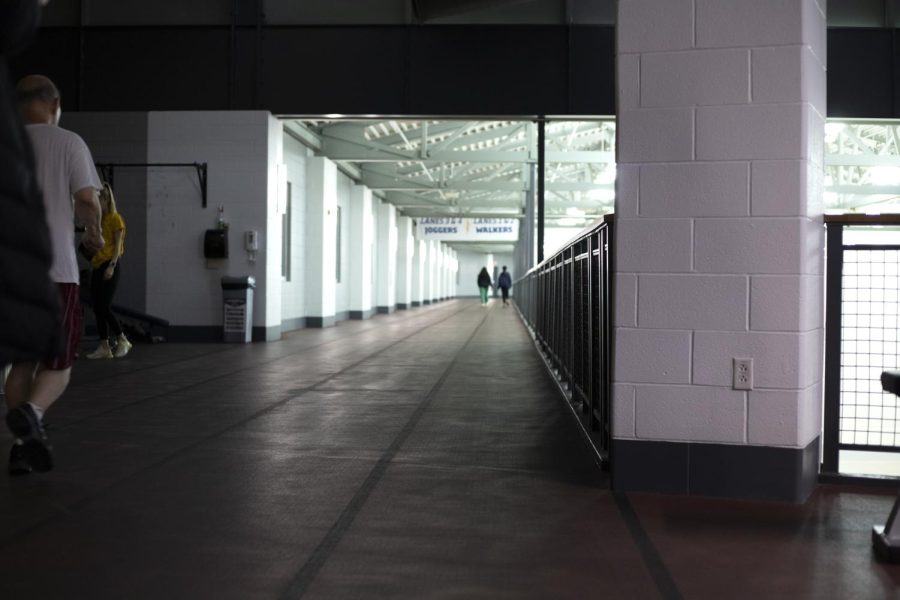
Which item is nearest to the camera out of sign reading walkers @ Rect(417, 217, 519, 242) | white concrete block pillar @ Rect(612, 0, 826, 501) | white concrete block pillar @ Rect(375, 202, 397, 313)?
white concrete block pillar @ Rect(612, 0, 826, 501)

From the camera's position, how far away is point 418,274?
117 ft

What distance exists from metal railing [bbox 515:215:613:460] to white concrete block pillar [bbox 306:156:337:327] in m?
8.10

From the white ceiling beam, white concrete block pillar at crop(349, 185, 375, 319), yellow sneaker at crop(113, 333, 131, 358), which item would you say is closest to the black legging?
yellow sneaker at crop(113, 333, 131, 358)

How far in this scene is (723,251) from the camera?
10.3 feet

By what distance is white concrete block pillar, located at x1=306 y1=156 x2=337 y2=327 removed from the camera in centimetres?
1527

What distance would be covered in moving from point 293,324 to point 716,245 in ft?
39.4

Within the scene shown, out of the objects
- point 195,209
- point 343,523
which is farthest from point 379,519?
point 195,209

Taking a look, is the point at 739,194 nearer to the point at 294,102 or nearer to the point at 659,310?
the point at 659,310

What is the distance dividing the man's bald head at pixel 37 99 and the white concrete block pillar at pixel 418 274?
1203 inches

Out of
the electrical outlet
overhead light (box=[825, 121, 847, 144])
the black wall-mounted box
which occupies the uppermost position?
overhead light (box=[825, 121, 847, 144])

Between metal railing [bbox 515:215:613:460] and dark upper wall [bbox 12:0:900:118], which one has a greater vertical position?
dark upper wall [bbox 12:0:900:118]

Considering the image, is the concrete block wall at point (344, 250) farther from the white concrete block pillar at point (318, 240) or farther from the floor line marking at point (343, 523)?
the floor line marking at point (343, 523)

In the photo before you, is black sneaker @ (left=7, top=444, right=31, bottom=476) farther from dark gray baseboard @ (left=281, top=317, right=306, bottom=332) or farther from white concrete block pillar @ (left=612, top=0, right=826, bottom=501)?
dark gray baseboard @ (left=281, top=317, right=306, bottom=332)

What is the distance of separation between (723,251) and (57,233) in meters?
2.58
